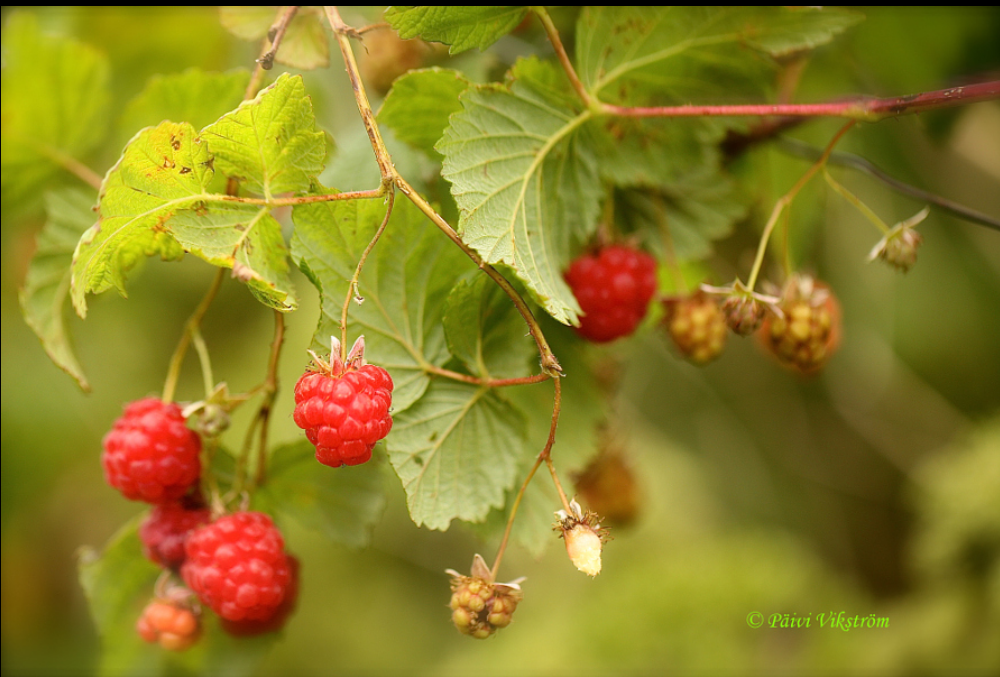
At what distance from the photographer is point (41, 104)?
0.58 meters

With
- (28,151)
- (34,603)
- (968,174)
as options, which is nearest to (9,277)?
(28,151)

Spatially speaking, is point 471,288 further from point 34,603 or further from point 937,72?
point 34,603

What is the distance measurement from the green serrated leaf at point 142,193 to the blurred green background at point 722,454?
224mm

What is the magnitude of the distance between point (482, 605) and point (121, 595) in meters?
0.36

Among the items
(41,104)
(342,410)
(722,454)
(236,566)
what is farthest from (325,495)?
(722,454)

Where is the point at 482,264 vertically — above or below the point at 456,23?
below

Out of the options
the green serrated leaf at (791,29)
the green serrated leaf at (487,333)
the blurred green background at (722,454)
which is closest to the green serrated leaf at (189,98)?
the blurred green background at (722,454)

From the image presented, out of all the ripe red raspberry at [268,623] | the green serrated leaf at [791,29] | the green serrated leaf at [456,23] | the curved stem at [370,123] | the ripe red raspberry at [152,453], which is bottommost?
the ripe red raspberry at [268,623]

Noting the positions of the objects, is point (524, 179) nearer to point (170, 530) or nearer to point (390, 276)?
point (390, 276)

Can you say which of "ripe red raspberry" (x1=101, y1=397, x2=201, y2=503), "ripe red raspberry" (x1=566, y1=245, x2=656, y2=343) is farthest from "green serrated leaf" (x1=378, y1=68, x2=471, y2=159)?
"ripe red raspberry" (x1=101, y1=397, x2=201, y2=503)

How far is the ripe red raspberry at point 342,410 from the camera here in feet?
1.08

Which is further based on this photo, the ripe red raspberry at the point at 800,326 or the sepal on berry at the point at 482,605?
the ripe red raspberry at the point at 800,326

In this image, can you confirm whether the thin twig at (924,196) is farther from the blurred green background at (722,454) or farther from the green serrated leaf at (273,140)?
the green serrated leaf at (273,140)

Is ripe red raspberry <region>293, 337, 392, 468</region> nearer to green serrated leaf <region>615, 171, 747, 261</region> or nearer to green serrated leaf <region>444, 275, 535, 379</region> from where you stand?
green serrated leaf <region>444, 275, 535, 379</region>
